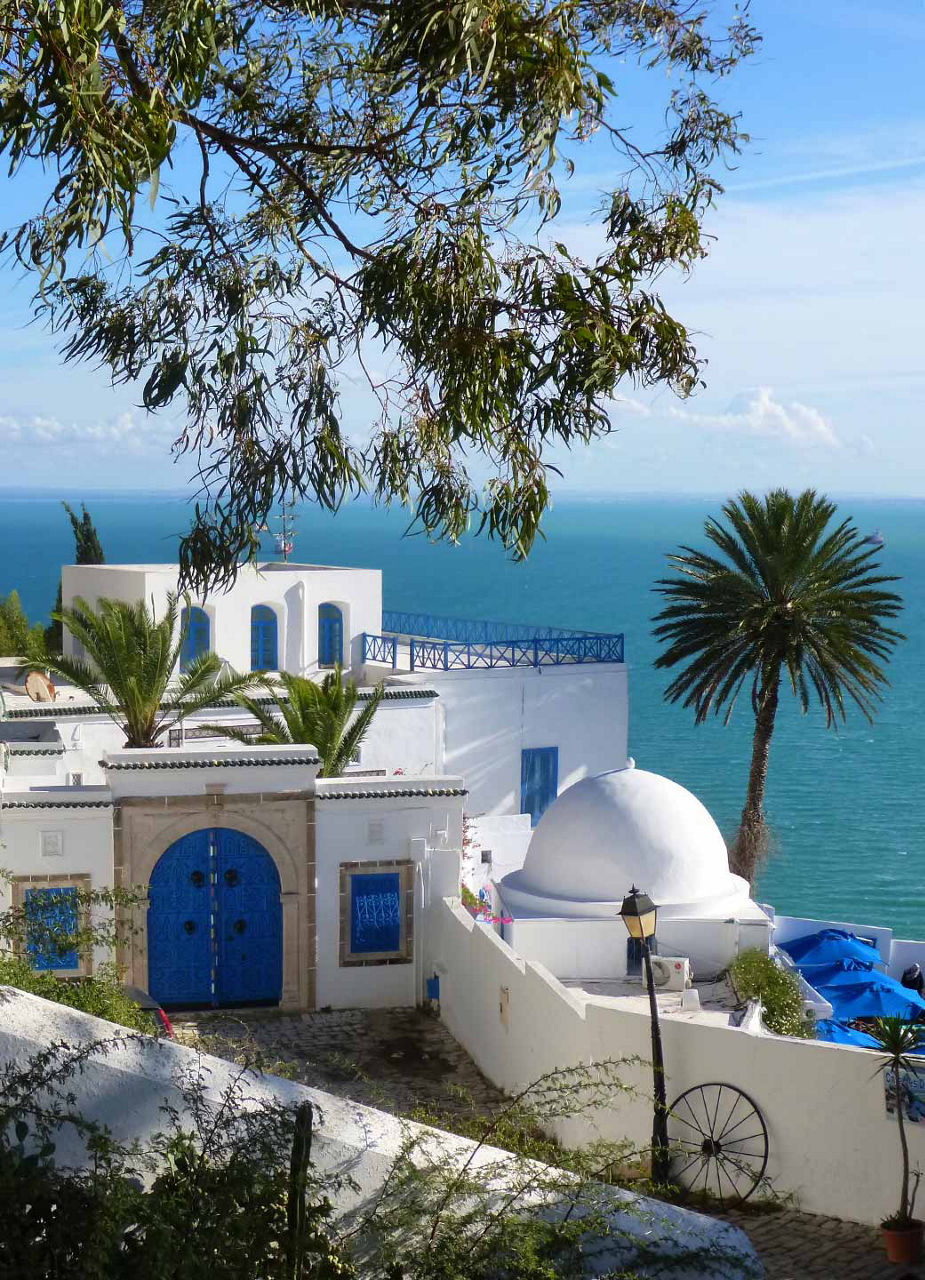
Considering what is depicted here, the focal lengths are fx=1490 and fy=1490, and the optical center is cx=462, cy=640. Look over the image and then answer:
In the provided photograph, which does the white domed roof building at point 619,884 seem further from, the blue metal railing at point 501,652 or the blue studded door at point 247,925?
the blue metal railing at point 501,652

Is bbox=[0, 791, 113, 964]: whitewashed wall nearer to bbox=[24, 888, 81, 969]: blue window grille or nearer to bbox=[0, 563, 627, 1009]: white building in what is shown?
bbox=[0, 563, 627, 1009]: white building

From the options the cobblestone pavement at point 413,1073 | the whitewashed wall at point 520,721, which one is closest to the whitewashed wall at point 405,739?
the whitewashed wall at point 520,721

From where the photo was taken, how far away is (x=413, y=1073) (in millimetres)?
14719

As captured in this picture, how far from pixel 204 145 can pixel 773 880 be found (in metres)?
38.6

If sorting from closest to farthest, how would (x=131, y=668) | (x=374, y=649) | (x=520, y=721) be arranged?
(x=131, y=668) < (x=520, y=721) < (x=374, y=649)

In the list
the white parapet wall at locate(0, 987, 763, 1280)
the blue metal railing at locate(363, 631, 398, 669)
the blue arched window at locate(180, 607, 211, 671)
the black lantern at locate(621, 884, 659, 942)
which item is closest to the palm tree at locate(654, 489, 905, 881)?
the blue metal railing at locate(363, 631, 398, 669)

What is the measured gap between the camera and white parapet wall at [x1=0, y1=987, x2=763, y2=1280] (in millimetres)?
6402

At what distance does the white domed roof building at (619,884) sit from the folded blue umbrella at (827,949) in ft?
6.82

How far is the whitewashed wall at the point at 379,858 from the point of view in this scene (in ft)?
55.0

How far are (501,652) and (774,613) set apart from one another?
23.5 feet

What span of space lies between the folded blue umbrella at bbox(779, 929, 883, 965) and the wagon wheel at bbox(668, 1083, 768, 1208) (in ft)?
25.7

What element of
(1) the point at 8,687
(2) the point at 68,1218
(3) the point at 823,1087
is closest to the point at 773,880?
(1) the point at 8,687

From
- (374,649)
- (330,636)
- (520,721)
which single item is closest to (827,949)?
(520,721)

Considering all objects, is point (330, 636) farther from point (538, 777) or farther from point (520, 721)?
point (538, 777)
